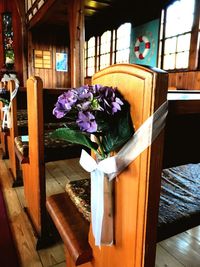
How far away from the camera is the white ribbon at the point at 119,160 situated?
497mm

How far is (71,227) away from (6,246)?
781 mm

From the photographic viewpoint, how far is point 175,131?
0.86 meters

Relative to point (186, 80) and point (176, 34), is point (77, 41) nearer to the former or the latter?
point (176, 34)

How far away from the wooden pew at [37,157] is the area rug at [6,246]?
15 centimetres

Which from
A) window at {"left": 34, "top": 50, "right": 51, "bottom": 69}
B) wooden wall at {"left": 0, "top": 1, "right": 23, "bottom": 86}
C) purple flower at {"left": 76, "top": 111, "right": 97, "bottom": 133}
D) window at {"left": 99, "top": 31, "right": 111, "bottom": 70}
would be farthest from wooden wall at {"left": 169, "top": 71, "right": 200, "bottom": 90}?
wooden wall at {"left": 0, "top": 1, "right": 23, "bottom": 86}

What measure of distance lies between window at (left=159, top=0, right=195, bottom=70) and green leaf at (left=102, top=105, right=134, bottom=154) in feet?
13.1

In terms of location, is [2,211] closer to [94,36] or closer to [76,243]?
[76,243]

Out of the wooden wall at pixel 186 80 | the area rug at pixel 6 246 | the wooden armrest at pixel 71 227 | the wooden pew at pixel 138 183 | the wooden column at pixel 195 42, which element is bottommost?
the area rug at pixel 6 246

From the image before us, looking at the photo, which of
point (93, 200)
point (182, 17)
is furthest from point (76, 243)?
point (182, 17)

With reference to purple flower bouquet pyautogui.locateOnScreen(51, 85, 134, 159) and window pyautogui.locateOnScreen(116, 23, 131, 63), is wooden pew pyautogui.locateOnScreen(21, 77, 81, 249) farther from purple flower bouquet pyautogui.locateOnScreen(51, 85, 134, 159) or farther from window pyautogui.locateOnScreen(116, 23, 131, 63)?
window pyautogui.locateOnScreen(116, 23, 131, 63)

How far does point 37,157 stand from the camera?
1.36 metres

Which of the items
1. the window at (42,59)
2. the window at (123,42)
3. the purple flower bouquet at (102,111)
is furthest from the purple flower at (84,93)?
the window at (42,59)

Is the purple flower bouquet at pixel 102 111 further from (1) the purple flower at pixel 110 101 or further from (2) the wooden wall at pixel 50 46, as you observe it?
(2) the wooden wall at pixel 50 46

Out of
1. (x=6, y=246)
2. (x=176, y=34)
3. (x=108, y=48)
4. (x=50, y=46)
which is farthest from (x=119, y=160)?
(x=50, y=46)
